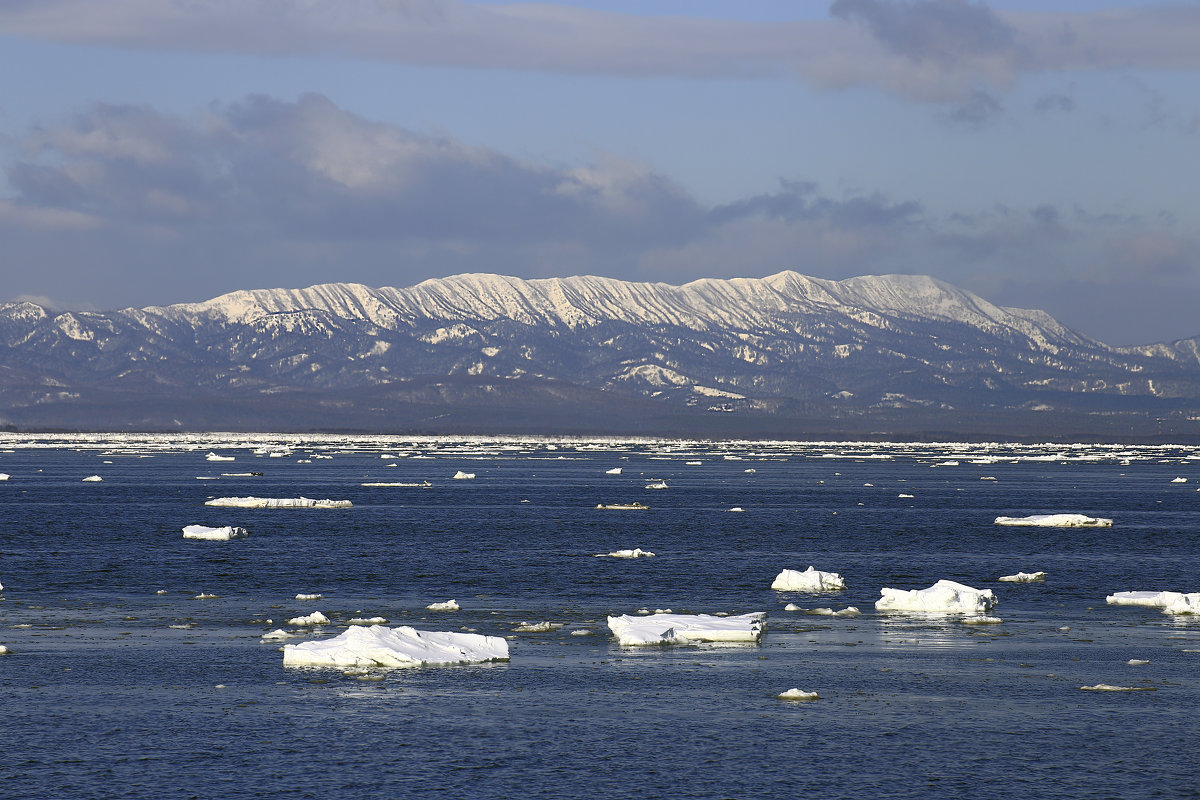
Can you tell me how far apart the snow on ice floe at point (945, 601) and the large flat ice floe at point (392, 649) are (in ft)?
48.3

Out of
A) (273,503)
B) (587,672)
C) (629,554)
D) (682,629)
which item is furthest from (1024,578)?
(273,503)

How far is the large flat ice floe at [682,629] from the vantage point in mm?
38531

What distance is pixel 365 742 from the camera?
1086 inches

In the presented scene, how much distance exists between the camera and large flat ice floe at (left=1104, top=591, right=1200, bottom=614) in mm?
44625

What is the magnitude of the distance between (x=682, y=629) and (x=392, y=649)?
8388 millimetres

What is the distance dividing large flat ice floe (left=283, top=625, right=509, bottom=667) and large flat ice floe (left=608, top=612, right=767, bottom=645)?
3.80 metres

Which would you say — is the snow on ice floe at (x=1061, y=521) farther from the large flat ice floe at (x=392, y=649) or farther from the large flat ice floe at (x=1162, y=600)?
the large flat ice floe at (x=392, y=649)

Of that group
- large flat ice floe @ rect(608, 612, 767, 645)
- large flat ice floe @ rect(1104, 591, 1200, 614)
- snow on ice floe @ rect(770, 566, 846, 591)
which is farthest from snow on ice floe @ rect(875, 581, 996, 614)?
large flat ice floe @ rect(608, 612, 767, 645)

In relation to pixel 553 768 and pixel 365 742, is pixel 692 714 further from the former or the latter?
pixel 365 742

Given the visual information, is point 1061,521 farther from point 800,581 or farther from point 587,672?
point 587,672

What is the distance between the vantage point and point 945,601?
45250 mm

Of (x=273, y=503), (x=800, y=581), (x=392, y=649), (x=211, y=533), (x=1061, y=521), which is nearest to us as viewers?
(x=392, y=649)

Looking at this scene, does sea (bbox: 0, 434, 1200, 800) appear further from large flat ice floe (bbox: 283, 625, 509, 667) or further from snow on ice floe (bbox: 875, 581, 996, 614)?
snow on ice floe (bbox: 875, 581, 996, 614)

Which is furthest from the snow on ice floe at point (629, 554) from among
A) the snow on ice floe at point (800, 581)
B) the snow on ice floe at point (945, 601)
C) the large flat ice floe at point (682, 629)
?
the large flat ice floe at point (682, 629)
